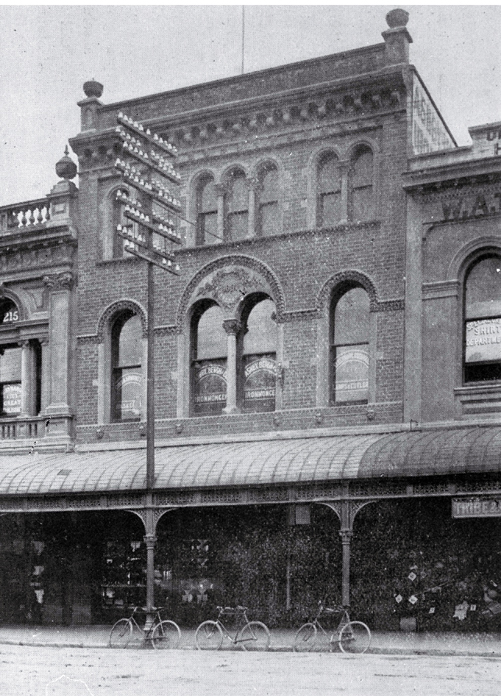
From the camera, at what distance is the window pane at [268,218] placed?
22719 mm

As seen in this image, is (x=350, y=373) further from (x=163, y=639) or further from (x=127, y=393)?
(x=163, y=639)

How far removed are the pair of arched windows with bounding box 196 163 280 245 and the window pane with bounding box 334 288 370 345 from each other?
2083mm

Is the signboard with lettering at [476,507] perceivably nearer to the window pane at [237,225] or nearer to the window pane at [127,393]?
the window pane at [237,225]

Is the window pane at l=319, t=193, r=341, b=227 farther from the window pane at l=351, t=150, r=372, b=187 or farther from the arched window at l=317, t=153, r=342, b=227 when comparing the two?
the window pane at l=351, t=150, r=372, b=187

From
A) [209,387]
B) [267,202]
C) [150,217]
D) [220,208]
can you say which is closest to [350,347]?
[209,387]

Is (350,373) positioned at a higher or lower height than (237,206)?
lower

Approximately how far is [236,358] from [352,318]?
257 cm

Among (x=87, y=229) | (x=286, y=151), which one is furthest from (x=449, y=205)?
(x=87, y=229)

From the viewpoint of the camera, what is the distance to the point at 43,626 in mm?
23578

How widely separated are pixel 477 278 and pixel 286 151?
486cm

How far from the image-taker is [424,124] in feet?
73.3

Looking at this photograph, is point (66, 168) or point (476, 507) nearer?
point (476, 507)

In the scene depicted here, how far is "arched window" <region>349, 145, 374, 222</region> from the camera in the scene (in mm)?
21781

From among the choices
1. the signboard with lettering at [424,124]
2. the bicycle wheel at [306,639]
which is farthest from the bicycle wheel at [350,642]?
the signboard with lettering at [424,124]
